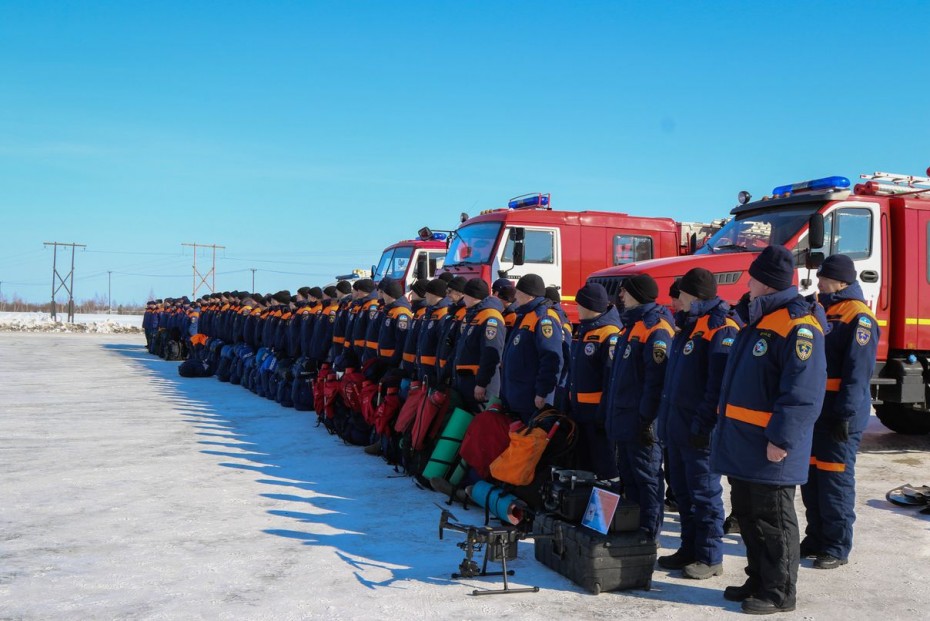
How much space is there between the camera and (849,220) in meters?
9.31

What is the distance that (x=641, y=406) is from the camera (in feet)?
18.1

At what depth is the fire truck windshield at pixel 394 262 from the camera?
1703 centimetres

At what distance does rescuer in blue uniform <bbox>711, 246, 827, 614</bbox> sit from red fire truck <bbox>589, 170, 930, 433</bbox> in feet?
15.4

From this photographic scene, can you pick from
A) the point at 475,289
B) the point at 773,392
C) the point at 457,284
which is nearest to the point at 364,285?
the point at 457,284

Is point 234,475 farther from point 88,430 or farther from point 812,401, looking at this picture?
point 812,401

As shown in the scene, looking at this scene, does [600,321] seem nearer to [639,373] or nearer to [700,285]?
[639,373]

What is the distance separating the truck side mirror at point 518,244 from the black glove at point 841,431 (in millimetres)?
6956

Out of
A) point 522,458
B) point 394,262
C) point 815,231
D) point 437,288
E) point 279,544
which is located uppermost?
Answer: point 394,262

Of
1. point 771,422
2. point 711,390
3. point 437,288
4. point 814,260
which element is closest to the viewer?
point 771,422

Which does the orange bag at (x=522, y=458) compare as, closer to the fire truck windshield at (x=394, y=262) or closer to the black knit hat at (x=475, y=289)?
the black knit hat at (x=475, y=289)

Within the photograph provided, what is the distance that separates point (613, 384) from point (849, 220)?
512 cm

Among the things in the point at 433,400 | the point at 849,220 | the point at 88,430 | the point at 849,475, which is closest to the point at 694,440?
the point at 849,475

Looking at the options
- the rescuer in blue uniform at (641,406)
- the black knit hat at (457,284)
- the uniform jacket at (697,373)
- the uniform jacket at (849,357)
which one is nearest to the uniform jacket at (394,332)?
the black knit hat at (457,284)

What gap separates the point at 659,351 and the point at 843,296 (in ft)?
5.22
